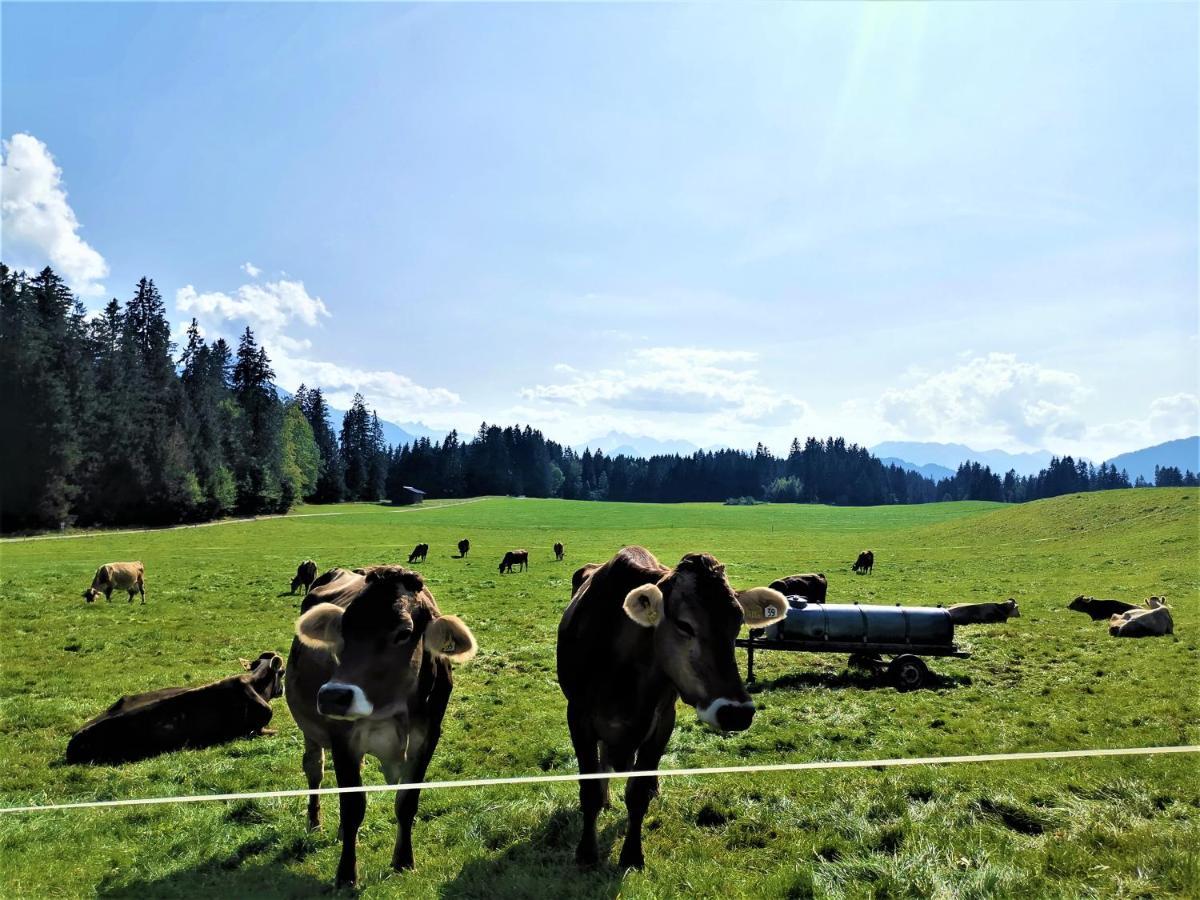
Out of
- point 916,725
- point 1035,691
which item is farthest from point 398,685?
point 1035,691

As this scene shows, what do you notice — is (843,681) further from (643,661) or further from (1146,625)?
(1146,625)

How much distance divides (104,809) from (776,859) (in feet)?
24.6

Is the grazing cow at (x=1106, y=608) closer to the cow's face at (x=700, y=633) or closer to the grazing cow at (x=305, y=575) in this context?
the cow's face at (x=700, y=633)

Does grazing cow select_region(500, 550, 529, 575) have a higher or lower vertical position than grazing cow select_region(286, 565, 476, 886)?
lower

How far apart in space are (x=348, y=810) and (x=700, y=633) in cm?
356

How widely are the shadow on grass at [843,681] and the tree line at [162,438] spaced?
56.5 m

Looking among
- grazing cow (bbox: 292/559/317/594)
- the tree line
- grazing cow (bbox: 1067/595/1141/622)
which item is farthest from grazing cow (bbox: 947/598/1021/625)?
the tree line

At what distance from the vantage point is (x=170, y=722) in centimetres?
935

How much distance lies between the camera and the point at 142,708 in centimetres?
932

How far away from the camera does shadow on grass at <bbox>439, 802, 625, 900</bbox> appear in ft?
17.5

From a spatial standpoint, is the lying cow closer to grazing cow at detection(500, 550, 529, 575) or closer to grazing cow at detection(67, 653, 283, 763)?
grazing cow at detection(500, 550, 529, 575)

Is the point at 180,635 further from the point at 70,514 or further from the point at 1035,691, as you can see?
the point at 70,514

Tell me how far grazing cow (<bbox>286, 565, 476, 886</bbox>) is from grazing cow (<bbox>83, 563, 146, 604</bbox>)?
68.0ft

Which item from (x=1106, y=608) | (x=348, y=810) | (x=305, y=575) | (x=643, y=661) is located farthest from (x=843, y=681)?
(x=305, y=575)
